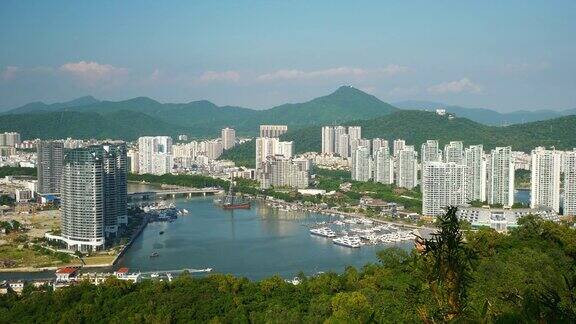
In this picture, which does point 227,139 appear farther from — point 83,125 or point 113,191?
point 113,191

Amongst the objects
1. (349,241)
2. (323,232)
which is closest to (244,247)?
(349,241)

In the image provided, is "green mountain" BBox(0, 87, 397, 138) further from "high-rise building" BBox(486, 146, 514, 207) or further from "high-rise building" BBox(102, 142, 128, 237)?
"high-rise building" BBox(486, 146, 514, 207)

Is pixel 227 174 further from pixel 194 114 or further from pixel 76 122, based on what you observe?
pixel 194 114

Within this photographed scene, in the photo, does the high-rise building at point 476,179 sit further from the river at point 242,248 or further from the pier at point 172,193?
the pier at point 172,193

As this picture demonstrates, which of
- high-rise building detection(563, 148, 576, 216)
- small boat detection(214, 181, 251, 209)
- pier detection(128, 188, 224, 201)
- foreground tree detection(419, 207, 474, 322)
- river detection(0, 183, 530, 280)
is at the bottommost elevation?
river detection(0, 183, 530, 280)

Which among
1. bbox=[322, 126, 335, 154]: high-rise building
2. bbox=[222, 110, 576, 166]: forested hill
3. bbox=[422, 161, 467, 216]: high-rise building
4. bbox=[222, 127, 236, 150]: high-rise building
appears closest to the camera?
bbox=[422, 161, 467, 216]: high-rise building

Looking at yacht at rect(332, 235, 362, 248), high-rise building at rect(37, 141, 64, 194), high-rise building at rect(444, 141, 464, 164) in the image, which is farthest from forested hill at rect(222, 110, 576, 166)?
yacht at rect(332, 235, 362, 248)

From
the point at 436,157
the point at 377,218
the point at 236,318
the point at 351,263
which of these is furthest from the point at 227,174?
the point at 236,318

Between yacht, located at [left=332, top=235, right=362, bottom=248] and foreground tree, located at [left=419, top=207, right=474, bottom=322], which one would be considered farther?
yacht, located at [left=332, top=235, right=362, bottom=248]
